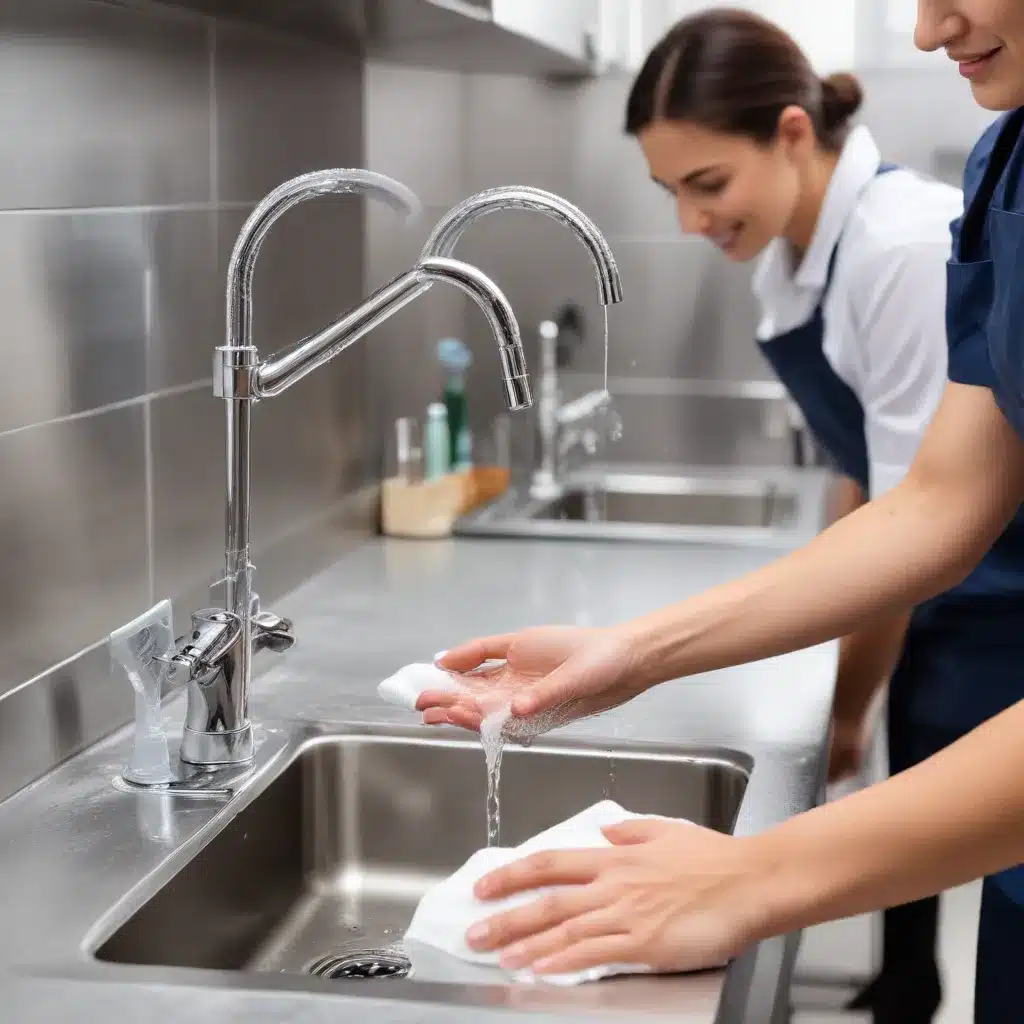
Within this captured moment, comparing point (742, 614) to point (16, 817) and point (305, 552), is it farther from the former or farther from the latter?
point (305, 552)

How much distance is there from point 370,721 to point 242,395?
0.35 meters

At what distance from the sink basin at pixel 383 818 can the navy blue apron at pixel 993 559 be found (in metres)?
0.29

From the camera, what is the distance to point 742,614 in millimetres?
1247

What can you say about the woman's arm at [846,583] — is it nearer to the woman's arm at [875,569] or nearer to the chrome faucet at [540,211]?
the woman's arm at [875,569]

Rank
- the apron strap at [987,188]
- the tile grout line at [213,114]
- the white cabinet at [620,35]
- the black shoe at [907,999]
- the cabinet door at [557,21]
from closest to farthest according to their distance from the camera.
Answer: the apron strap at [987,188] < the tile grout line at [213,114] < the cabinet door at [557,21] < the black shoe at [907,999] < the white cabinet at [620,35]

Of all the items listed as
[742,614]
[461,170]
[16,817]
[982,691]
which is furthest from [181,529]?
[461,170]

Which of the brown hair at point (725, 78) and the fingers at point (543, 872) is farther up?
the brown hair at point (725, 78)

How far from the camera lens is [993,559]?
1.63 metres

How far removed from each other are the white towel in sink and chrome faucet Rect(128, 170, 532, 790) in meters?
0.29

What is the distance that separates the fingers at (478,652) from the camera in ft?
4.26

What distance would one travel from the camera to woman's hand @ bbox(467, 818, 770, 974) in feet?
2.93

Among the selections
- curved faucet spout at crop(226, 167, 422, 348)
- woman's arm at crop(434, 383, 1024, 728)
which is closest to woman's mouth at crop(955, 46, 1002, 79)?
woman's arm at crop(434, 383, 1024, 728)

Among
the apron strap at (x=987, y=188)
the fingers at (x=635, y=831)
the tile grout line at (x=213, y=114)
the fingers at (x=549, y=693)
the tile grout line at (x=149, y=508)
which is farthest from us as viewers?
the tile grout line at (x=213, y=114)

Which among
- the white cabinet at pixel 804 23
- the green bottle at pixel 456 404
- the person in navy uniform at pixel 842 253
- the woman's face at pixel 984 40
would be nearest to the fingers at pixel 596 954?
the woman's face at pixel 984 40
